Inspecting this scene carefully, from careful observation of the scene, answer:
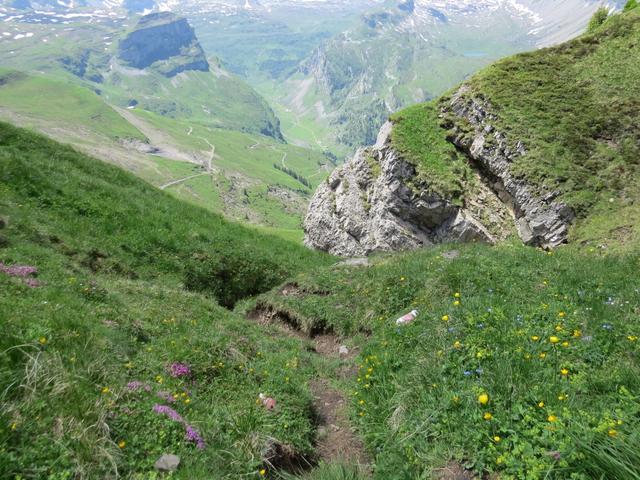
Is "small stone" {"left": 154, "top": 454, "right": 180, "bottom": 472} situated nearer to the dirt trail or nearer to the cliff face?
the dirt trail

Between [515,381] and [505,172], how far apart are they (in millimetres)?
24272

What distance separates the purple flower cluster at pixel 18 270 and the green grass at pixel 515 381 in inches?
349

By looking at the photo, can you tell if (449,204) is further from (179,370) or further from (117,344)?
(117,344)

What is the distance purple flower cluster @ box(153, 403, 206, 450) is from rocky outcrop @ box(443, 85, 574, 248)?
22.5 meters

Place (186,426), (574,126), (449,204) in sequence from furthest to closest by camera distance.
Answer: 1. (449,204)
2. (574,126)
3. (186,426)

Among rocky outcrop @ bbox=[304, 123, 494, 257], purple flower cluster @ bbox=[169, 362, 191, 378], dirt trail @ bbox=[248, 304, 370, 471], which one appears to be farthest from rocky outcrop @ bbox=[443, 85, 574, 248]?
purple flower cluster @ bbox=[169, 362, 191, 378]

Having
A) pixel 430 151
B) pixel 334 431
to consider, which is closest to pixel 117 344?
pixel 334 431

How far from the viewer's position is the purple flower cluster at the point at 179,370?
8359 millimetres

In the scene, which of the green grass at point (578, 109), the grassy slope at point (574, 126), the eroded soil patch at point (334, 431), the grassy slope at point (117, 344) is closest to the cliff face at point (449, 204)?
the grassy slope at point (574, 126)

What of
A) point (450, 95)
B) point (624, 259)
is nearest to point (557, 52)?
point (450, 95)

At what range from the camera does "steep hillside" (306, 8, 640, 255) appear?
23.2m

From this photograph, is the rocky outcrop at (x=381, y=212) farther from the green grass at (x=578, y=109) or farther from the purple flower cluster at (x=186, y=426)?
the purple flower cluster at (x=186, y=426)

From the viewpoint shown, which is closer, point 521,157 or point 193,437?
point 193,437

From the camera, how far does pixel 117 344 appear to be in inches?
333
